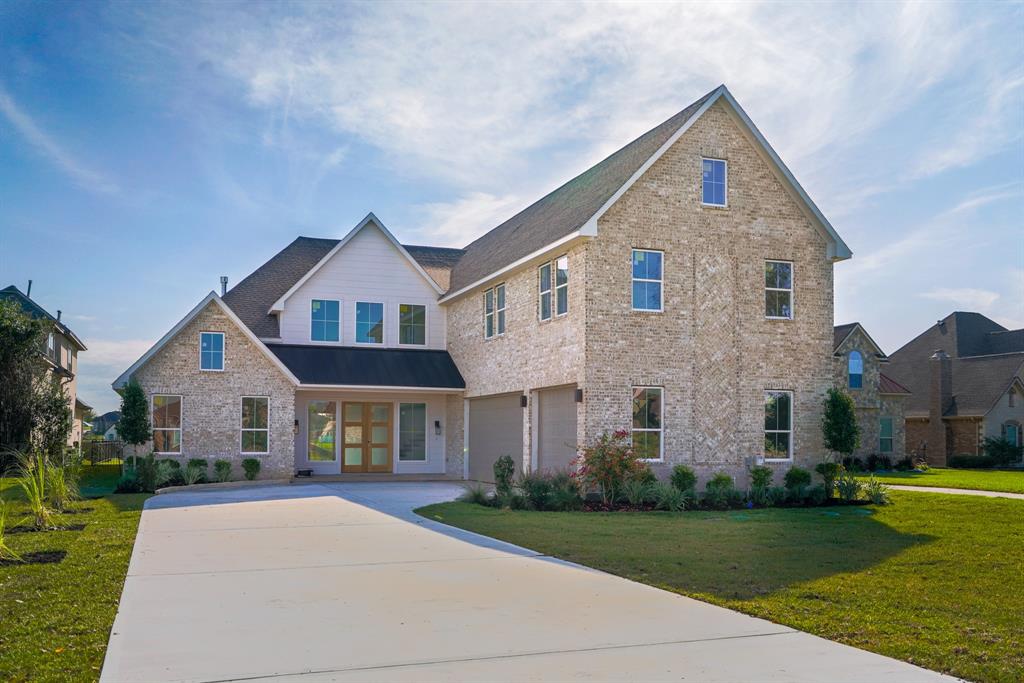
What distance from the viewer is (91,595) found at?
9.17m

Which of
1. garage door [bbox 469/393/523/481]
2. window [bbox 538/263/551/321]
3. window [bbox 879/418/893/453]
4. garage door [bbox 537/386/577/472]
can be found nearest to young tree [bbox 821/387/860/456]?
garage door [bbox 537/386/577/472]

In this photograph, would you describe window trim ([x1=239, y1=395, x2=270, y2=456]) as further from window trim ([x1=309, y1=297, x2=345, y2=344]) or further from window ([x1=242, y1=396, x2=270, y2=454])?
window trim ([x1=309, y1=297, x2=345, y2=344])

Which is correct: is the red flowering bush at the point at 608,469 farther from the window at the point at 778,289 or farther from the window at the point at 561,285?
the window at the point at 778,289

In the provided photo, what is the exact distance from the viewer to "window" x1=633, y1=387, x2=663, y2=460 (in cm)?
2136

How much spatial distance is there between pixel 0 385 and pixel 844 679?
2210 cm

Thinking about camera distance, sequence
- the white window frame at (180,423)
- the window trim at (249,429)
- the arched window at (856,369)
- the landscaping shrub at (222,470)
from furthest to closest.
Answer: the arched window at (856,369) < the window trim at (249,429) < the white window frame at (180,423) < the landscaping shrub at (222,470)

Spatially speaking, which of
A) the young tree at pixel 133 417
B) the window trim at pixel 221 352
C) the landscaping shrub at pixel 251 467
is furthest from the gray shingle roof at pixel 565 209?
the young tree at pixel 133 417

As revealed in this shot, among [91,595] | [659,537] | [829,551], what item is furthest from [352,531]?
[829,551]

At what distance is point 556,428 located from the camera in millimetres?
22828

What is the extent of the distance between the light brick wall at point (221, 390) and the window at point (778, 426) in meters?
13.6

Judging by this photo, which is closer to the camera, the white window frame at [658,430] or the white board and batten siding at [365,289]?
the white window frame at [658,430]

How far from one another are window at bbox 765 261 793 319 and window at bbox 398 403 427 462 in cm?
1275

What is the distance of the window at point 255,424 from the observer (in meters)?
27.2

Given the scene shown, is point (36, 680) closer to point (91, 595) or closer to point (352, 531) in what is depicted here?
point (91, 595)
